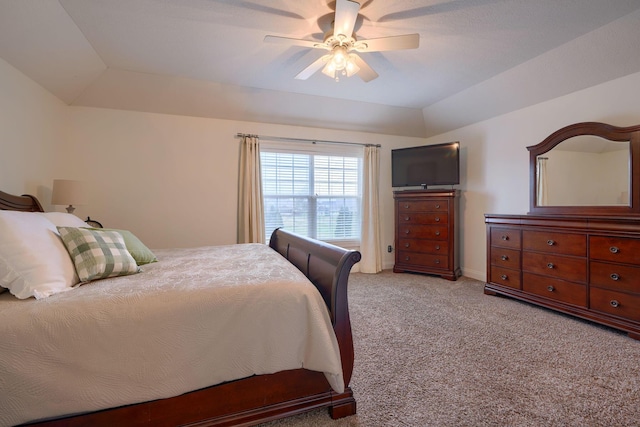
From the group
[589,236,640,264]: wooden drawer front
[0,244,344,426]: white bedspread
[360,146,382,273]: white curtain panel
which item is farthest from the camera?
[360,146,382,273]: white curtain panel

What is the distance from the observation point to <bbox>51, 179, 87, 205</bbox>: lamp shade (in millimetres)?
2643

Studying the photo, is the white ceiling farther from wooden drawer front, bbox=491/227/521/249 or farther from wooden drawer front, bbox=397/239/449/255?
wooden drawer front, bbox=397/239/449/255

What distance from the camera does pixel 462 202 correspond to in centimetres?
418

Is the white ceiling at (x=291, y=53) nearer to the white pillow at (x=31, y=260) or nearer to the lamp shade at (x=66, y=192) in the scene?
the lamp shade at (x=66, y=192)

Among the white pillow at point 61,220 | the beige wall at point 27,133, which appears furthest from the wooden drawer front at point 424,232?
the beige wall at point 27,133

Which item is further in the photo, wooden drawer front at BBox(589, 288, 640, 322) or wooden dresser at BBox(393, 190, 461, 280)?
wooden dresser at BBox(393, 190, 461, 280)

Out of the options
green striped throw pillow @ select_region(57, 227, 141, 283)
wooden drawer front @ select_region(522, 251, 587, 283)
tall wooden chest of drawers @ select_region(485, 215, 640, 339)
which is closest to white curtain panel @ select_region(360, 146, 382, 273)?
tall wooden chest of drawers @ select_region(485, 215, 640, 339)

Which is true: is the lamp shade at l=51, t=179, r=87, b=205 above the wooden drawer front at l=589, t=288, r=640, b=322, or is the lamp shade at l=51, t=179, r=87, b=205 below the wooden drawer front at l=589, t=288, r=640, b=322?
above

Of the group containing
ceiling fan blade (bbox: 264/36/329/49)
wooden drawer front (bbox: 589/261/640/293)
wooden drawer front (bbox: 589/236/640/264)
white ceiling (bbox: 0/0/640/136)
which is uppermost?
white ceiling (bbox: 0/0/640/136)

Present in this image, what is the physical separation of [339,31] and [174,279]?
1956 millimetres

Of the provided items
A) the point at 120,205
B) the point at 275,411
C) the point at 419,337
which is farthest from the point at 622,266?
the point at 120,205

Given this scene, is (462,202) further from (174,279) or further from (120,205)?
(120,205)

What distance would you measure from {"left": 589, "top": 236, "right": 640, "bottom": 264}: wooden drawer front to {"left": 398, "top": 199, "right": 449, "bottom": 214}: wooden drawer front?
161 centimetres

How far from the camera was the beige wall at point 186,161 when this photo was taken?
111 inches
